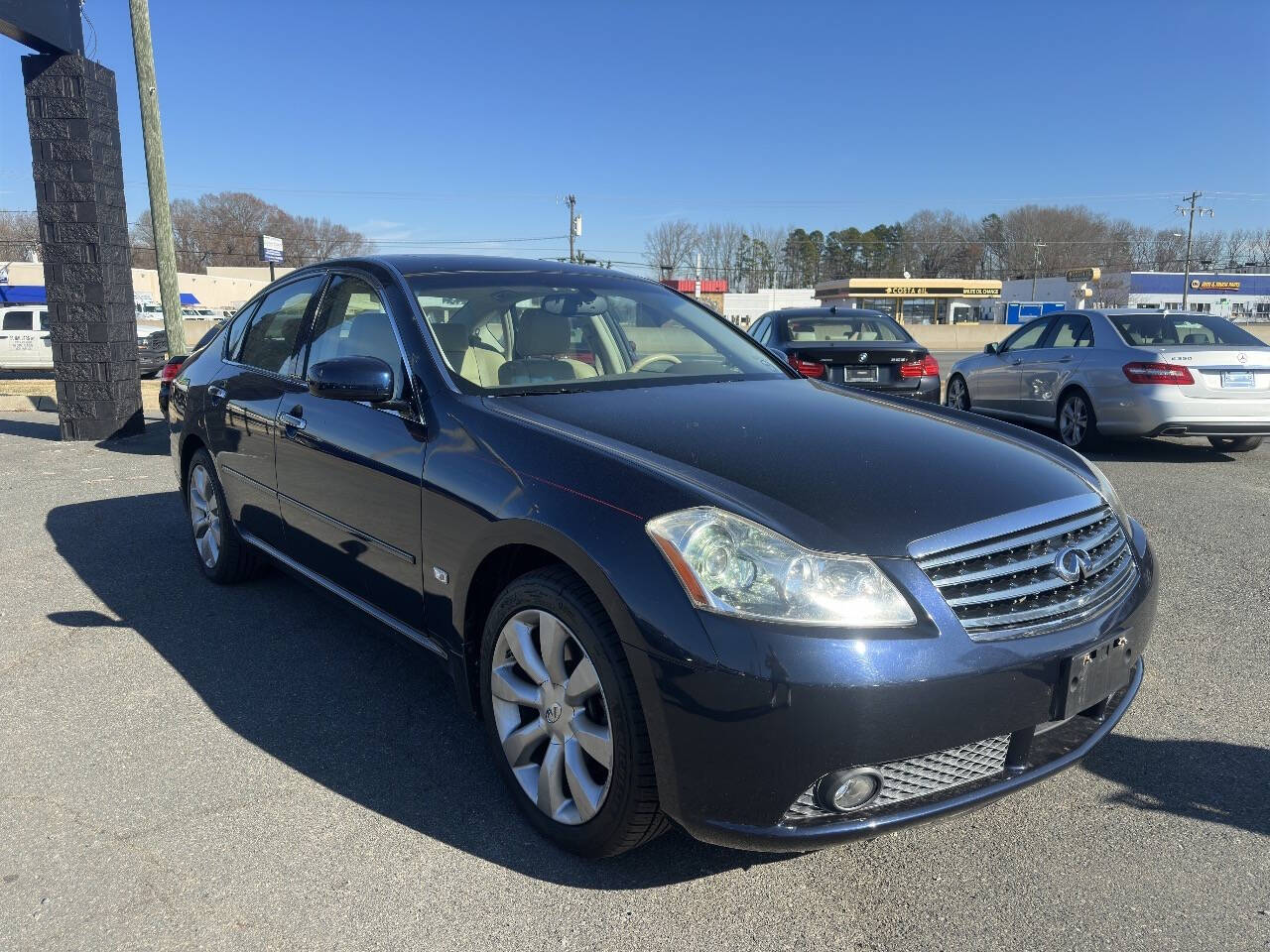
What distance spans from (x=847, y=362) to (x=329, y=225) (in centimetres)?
11151

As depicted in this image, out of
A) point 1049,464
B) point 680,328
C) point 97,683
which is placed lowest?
point 97,683

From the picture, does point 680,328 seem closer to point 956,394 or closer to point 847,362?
point 847,362

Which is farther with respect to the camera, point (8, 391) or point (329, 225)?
point (329, 225)

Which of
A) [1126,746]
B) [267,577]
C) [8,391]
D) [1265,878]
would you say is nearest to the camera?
[1265,878]

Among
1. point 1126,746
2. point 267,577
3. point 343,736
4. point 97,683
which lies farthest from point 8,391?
point 1126,746

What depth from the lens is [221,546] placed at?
16.2 ft

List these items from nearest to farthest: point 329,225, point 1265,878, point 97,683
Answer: point 1265,878
point 97,683
point 329,225

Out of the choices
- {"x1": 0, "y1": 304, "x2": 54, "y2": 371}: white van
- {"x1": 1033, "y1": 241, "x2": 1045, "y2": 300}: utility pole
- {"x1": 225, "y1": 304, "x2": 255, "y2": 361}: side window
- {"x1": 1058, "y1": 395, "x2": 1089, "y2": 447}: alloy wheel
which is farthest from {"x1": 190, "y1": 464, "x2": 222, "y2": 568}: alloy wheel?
{"x1": 1033, "y1": 241, "x2": 1045, "y2": 300}: utility pole

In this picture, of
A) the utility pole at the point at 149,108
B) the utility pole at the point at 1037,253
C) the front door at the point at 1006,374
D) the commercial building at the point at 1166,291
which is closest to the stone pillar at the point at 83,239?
the utility pole at the point at 149,108

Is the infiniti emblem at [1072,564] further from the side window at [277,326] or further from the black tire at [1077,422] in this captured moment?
the black tire at [1077,422]

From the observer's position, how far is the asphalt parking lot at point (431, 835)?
7.68 feet

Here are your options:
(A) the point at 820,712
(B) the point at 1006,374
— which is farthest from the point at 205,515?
(B) the point at 1006,374

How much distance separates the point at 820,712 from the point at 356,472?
200cm

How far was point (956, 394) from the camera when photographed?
12.4 metres
